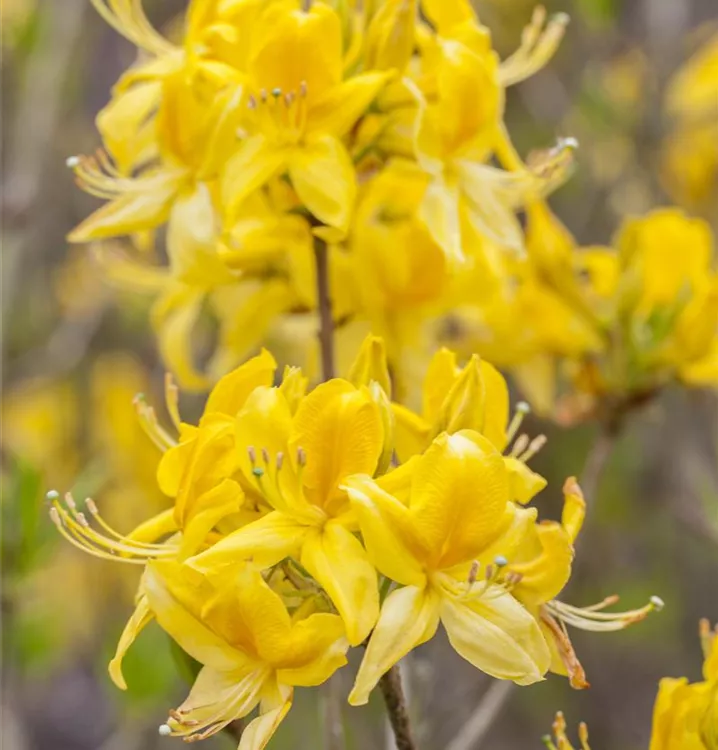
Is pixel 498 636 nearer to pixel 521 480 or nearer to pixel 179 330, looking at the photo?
pixel 521 480

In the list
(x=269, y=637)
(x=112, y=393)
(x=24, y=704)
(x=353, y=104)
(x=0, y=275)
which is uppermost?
(x=353, y=104)

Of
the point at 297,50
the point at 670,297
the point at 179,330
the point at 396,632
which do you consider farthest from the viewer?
the point at 670,297

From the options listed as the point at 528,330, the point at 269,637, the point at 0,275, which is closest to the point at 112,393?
the point at 0,275

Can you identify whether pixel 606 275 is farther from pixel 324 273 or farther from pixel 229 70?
pixel 229 70

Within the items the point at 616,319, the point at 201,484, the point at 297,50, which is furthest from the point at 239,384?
the point at 616,319

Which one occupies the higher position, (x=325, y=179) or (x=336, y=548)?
(x=325, y=179)

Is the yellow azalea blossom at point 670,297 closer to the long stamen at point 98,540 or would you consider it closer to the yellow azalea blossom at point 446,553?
the yellow azalea blossom at point 446,553
